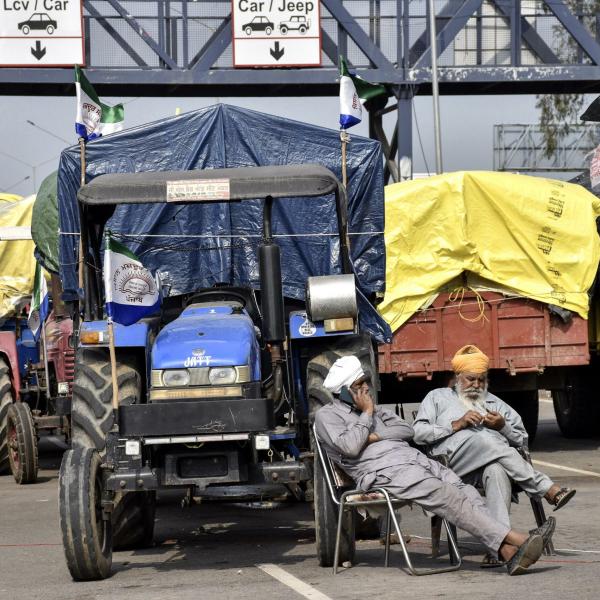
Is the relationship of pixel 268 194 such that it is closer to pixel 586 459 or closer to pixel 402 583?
pixel 402 583

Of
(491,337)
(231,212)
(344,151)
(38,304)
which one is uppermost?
(344,151)

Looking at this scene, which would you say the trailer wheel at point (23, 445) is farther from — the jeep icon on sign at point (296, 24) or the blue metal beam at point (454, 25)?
the blue metal beam at point (454, 25)

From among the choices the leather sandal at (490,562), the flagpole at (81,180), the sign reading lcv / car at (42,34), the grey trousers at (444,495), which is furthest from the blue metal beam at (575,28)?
the leather sandal at (490,562)

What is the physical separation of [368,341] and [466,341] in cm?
572

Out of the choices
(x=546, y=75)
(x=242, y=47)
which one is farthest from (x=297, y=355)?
(x=546, y=75)

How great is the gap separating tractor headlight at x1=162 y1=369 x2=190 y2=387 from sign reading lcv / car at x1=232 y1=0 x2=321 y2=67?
20463 mm

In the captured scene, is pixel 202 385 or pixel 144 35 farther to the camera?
pixel 144 35

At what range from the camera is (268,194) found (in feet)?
34.2

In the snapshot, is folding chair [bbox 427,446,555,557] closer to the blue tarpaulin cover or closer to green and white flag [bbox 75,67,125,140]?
the blue tarpaulin cover

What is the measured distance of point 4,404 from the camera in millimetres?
17016

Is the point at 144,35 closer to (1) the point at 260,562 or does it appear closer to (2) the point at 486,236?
(2) the point at 486,236

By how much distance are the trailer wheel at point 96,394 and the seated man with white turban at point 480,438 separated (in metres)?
2.10

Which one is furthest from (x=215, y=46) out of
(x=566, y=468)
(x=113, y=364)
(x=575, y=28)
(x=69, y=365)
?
(x=113, y=364)

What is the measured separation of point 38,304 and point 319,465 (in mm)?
7963
